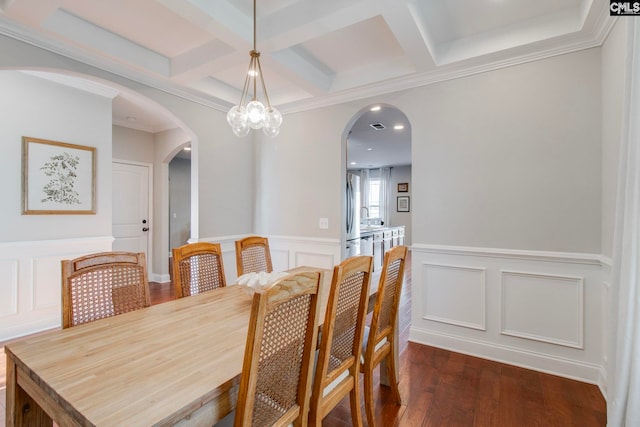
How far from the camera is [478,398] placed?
2.12 m

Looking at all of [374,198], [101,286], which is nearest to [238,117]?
[101,286]

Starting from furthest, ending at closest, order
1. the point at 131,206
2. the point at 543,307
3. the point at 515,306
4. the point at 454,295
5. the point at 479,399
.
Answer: the point at 131,206 < the point at 454,295 < the point at 515,306 < the point at 543,307 < the point at 479,399

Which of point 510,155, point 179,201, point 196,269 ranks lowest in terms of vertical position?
point 196,269

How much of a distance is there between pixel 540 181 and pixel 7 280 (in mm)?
4977

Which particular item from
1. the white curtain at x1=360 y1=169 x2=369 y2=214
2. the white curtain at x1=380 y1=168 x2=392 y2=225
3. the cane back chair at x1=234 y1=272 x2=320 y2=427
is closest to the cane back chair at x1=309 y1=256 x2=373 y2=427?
the cane back chair at x1=234 y1=272 x2=320 y2=427

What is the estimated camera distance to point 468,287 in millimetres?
2801

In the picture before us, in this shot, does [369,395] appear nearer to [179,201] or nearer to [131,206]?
[131,206]

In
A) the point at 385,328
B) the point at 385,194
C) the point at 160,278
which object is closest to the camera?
the point at 385,328

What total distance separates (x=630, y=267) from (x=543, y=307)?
1187 mm

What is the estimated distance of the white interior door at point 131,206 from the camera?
15.9ft

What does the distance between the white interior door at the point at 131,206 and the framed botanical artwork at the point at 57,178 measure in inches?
50.7

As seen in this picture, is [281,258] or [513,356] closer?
[513,356]

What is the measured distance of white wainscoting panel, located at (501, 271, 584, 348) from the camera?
2387 mm

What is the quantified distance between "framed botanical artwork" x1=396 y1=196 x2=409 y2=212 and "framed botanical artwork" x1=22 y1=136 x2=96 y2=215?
7.92 metres
